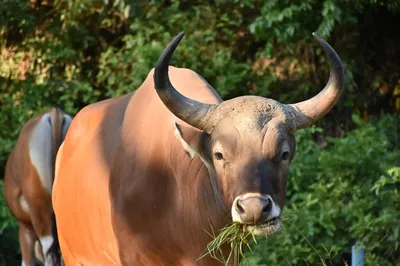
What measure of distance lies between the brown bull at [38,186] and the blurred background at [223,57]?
262mm

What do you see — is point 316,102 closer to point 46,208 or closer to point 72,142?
point 72,142

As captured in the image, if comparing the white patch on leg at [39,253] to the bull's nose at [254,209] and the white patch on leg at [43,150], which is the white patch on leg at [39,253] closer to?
the white patch on leg at [43,150]

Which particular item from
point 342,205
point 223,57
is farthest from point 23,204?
point 342,205

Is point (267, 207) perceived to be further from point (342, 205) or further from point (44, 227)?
point (44, 227)

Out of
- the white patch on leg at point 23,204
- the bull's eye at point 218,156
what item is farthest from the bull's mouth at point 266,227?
the white patch on leg at point 23,204

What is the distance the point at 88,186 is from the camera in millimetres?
7469

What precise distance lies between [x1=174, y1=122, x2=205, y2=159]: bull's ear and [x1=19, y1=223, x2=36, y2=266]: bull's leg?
4643 millimetres

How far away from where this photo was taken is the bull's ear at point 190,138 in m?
5.93

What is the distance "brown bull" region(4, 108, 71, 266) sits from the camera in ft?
33.7

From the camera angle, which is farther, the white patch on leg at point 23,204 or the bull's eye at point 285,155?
the white patch on leg at point 23,204

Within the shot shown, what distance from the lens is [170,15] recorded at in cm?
1221

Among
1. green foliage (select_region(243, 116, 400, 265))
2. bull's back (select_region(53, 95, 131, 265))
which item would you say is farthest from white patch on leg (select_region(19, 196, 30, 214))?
green foliage (select_region(243, 116, 400, 265))

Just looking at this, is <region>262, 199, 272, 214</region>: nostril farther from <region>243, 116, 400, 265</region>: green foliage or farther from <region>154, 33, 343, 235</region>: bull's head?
<region>243, 116, 400, 265</region>: green foliage

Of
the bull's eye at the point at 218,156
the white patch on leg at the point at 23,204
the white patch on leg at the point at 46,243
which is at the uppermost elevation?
the bull's eye at the point at 218,156
